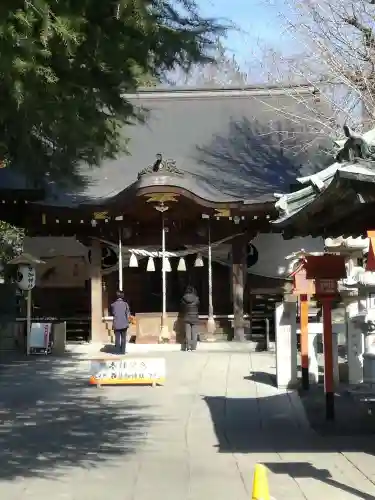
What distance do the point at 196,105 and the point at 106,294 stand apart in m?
7.14

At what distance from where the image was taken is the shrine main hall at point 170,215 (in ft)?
60.4

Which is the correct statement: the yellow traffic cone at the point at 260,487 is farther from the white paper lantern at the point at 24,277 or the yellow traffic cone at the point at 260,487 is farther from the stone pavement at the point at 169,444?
the white paper lantern at the point at 24,277

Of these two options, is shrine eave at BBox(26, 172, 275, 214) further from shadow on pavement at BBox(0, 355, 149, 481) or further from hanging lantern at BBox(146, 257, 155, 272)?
shadow on pavement at BBox(0, 355, 149, 481)

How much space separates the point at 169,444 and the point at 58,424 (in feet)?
6.23

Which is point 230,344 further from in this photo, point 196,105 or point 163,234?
point 196,105

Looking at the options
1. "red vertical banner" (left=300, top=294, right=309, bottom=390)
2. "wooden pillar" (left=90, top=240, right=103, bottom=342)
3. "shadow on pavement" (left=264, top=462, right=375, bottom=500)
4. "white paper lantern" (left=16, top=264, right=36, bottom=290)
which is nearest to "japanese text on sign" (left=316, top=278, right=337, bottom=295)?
"shadow on pavement" (left=264, top=462, right=375, bottom=500)

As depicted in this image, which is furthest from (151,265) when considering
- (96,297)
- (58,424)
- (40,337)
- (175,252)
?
(58,424)

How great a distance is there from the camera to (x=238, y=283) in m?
18.9

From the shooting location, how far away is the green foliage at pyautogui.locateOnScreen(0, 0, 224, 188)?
591cm

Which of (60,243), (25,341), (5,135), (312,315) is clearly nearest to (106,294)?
(60,243)

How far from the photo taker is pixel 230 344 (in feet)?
59.4

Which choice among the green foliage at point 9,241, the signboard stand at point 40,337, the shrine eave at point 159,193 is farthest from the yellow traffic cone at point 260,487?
the green foliage at point 9,241

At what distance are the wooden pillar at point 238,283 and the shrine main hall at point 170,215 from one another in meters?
0.03

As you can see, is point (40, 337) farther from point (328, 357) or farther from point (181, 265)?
point (328, 357)
